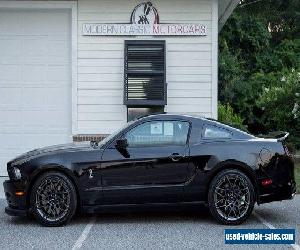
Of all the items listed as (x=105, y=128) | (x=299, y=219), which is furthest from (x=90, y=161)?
(x=105, y=128)

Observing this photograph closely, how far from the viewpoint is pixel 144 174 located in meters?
8.55

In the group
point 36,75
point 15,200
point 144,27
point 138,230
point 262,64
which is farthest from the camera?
point 262,64

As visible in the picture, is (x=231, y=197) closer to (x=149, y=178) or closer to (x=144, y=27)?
(x=149, y=178)

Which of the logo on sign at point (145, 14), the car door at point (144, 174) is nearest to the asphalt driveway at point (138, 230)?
the car door at point (144, 174)

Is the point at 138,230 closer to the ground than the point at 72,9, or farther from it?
closer to the ground

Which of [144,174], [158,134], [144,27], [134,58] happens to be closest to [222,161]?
[158,134]

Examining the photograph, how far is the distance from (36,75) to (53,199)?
5.18 m

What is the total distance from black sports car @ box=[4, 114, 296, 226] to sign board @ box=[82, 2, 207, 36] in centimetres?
452

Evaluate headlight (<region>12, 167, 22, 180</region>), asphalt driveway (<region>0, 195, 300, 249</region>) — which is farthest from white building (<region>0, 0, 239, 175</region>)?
headlight (<region>12, 167, 22, 180</region>)

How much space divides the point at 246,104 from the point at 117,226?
13.3 meters

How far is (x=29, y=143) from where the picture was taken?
1313 cm

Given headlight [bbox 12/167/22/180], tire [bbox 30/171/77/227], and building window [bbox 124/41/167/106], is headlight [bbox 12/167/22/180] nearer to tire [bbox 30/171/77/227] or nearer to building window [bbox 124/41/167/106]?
tire [bbox 30/171/77/227]

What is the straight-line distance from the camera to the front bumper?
28.0ft

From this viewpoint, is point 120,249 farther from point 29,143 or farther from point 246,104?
point 246,104
